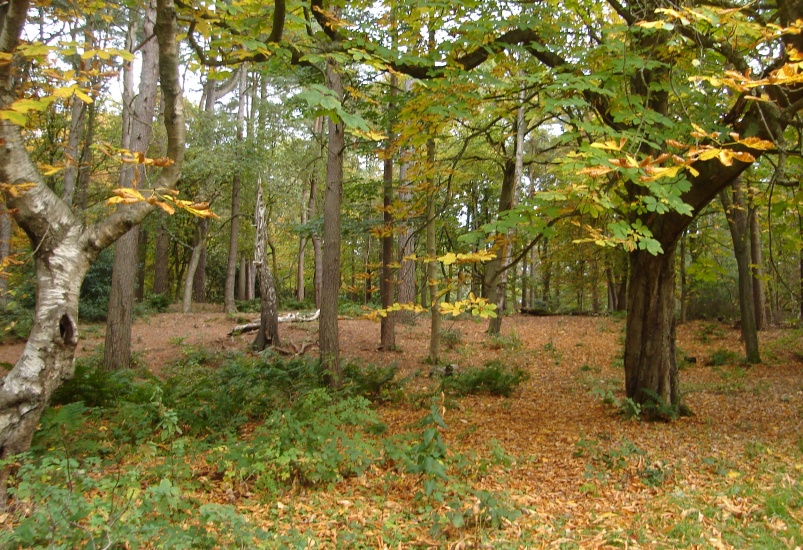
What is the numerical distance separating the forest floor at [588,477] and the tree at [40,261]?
1.60m

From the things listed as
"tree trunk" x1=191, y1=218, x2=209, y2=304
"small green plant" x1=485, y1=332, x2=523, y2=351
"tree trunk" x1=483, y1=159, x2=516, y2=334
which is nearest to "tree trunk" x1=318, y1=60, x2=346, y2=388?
"tree trunk" x1=483, y1=159, x2=516, y2=334

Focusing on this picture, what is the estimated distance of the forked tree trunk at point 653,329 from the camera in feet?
21.5

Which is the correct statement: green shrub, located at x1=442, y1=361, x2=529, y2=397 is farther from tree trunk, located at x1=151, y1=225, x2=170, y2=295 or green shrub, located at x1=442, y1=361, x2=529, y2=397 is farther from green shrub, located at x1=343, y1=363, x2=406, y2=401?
tree trunk, located at x1=151, y1=225, x2=170, y2=295

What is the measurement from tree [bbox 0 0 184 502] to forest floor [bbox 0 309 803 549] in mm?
1597

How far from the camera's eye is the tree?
143 inches

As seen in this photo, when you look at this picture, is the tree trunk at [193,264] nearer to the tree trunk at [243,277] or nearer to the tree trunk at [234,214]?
the tree trunk at [234,214]

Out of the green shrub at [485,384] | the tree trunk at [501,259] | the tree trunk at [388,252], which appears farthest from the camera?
the tree trunk at [388,252]

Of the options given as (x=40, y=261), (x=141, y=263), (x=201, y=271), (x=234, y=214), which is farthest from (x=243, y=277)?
(x=40, y=261)

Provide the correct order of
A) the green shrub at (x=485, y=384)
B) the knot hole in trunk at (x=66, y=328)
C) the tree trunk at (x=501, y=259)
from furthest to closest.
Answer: the green shrub at (x=485, y=384) < the tree trunk at (x=501, y=259) < the knot hole in trunk at (x=66, y=328)

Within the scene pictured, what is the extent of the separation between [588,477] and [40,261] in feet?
16.3

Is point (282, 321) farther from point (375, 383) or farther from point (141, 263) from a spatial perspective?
point (141, 263)

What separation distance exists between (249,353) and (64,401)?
606cm

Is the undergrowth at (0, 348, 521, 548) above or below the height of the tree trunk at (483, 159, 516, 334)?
below

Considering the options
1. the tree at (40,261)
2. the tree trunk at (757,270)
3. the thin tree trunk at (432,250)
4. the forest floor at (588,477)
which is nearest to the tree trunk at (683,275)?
the tree trunk at (757,270)
